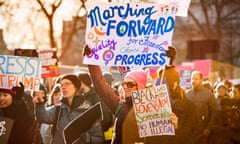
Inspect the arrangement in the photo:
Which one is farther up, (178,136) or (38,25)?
(38,25)

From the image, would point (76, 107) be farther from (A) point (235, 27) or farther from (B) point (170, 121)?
(A) point (235, 27)

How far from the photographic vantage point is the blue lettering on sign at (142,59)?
8352 millimetres

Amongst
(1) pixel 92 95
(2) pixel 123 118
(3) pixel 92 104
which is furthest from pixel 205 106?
(2) pixel 123 118

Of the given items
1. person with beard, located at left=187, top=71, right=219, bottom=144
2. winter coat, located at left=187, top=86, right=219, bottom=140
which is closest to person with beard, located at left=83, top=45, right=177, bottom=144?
person with beard, located at left=187, top=71, right=219, bottom=144

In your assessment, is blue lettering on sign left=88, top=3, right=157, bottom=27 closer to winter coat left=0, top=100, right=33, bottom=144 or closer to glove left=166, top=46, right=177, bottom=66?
glove left=166, top=46, right=177, bottom=66

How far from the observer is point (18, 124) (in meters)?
8.52

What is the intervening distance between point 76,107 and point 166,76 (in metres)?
1.03

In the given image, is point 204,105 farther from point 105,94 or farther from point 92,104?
point 105,94

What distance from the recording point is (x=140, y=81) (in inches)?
314

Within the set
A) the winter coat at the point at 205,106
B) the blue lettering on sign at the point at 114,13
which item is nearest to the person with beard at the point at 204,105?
the winter coat at the point at 205,106

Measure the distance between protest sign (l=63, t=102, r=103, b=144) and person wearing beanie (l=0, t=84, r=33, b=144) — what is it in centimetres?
41

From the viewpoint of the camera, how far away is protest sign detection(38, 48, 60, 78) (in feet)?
46.3

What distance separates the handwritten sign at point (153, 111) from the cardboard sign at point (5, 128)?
1.43m

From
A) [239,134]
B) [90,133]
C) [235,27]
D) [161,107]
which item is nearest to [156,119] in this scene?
[161,107]
